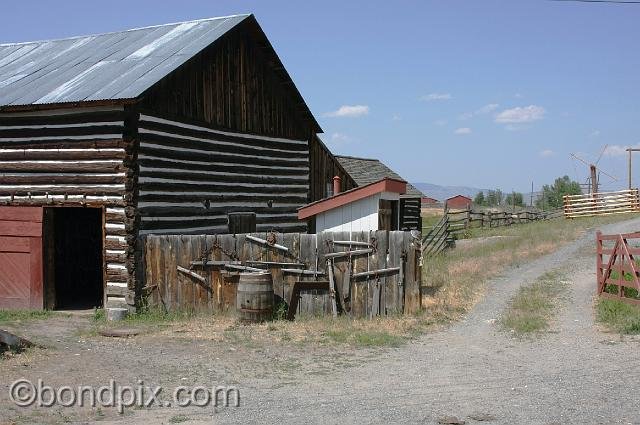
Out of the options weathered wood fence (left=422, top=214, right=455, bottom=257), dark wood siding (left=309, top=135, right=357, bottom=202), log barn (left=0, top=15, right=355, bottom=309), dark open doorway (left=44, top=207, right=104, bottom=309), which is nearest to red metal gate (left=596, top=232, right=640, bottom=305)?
log barn (left=0, top=15, right=355, bottom=309)

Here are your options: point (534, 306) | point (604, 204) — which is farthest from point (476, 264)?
point (604, 204)

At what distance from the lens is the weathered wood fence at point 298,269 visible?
42.9 feet

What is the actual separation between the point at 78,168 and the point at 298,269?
5.39m

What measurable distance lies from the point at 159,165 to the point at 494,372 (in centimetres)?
917

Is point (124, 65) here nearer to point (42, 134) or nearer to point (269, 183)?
point (42, 134)

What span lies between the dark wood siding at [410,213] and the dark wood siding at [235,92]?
1186 centimetres

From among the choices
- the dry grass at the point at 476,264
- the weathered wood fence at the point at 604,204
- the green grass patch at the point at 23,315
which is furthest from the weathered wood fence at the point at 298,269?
the weathered wood fence at the point at 604,204

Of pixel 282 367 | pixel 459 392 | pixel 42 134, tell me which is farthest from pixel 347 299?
pixel 42 134

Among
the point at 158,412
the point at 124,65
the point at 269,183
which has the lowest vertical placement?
the point at 158,412

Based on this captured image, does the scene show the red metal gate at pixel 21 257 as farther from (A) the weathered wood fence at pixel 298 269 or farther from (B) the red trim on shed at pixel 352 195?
(B) the red trim on shed at pixel 352 195

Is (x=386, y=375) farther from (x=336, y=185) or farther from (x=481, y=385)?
(x=336, y=185)

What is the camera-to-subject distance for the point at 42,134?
1532 centimetres

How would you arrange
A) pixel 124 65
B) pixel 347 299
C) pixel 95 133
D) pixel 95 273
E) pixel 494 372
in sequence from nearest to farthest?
pixel 494 372
pixel 347 299
pixel 95 133
pixel 124 65
pixel 95 273

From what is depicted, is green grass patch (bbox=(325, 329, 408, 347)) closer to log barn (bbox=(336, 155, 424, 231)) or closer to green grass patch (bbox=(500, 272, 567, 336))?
green grass patch (bbox=(500, 272, 567, 336))
